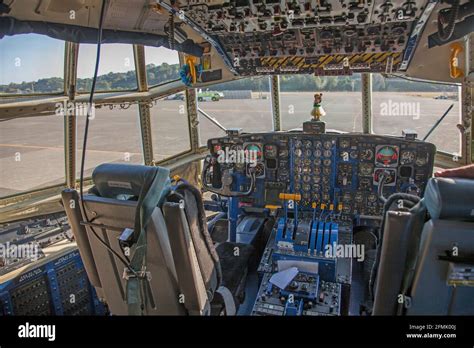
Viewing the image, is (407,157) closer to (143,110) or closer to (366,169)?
(366,169)

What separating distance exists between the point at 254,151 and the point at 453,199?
9.46ft

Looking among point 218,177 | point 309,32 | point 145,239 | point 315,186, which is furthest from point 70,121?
point 145,239

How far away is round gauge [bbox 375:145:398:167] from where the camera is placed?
12.2ft

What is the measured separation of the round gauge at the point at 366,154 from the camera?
150 inches

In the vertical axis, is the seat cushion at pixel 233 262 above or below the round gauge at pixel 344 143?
below

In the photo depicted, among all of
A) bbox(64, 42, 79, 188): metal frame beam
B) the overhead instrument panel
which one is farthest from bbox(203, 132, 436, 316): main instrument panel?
bbox(64, 42, 79, 188): metal frame beam

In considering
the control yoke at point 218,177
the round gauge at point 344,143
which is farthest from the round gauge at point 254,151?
the round gauge at point 344,143

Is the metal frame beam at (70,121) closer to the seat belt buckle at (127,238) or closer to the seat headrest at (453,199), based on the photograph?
the seat belt buckle at (127,238)

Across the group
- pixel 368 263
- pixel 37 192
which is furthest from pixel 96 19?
pixel 368 263

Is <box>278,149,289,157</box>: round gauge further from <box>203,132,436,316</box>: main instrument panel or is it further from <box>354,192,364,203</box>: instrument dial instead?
<box>354,192,364,203</box>: instrument dial

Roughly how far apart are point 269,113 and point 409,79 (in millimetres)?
2012

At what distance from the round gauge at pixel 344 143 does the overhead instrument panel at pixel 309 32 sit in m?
0.79

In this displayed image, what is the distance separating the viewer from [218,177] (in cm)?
422
